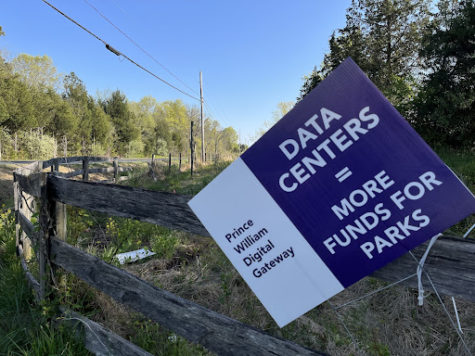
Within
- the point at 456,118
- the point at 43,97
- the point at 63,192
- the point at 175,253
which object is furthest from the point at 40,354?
the point at 43,97

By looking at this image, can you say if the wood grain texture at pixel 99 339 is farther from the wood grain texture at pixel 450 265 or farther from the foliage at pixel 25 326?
the wood grain texture at pixel 450 265

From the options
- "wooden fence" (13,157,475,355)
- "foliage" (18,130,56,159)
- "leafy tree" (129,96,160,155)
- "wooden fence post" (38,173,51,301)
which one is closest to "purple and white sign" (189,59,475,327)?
"wooden fence" (13,157,475,355)

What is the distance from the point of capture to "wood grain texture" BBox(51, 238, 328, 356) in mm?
1320

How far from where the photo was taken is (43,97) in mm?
26422

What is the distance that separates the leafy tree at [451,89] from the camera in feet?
40.0

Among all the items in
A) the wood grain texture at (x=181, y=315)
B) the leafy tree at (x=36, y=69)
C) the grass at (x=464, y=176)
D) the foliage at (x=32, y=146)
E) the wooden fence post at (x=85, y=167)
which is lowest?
the grass at (x=464, y=176)

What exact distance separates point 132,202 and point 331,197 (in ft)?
4.17

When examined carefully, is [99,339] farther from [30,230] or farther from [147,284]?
[30,230]

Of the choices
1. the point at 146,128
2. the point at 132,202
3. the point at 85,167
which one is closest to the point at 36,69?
the point at 146,128

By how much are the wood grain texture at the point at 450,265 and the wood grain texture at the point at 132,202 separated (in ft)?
3.11

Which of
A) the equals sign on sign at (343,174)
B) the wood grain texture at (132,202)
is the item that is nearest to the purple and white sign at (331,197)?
the equals sign on sign at (343,174)

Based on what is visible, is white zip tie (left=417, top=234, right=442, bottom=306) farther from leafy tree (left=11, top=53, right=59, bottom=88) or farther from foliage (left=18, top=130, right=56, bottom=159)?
leafy tree (left=11, top=53, right=59, bottom=88)

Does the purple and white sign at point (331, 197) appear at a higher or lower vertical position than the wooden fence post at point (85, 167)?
lower

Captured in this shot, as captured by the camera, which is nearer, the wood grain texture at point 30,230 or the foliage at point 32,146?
the wood grain texture at point 30,230
